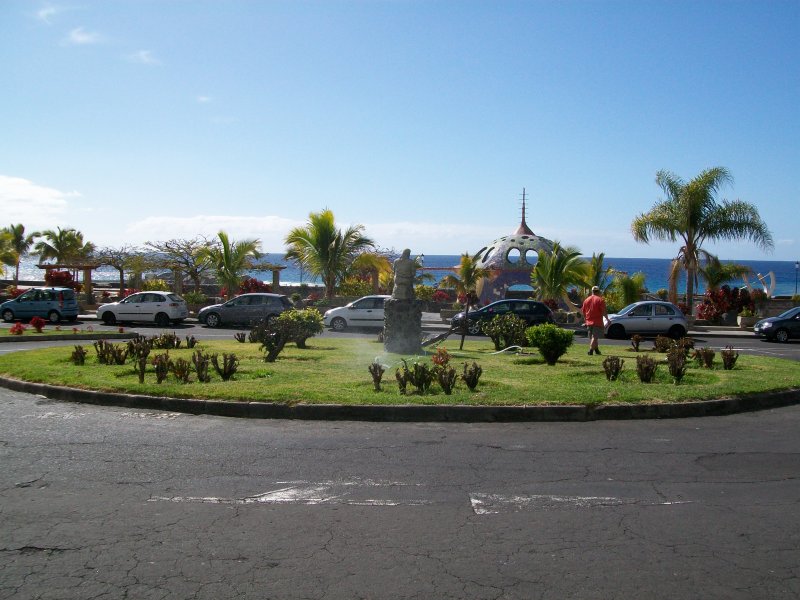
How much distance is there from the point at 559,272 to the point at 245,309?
530 inches

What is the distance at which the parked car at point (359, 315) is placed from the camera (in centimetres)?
2861

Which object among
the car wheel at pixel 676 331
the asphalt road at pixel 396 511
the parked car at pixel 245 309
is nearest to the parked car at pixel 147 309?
the parked car at pixel 245 309

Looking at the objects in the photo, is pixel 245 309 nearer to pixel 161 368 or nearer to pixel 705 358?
pixel 161 368

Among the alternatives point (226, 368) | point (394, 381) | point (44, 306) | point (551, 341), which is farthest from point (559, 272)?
point (226, 368)

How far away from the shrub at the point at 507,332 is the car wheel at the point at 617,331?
9.45 m

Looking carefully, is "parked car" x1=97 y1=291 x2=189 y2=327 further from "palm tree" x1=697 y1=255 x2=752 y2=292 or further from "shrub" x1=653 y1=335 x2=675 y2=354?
"palm tree" x1=697 y1=255 x2=752 y2=292

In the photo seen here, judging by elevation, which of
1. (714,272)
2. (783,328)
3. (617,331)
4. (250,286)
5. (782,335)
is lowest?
(782,335)

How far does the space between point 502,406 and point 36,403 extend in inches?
249

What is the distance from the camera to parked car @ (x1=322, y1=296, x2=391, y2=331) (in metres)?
28.6

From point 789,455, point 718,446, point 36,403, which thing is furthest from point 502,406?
point 36,403

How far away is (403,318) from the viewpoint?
57.2ft

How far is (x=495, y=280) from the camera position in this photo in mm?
41375

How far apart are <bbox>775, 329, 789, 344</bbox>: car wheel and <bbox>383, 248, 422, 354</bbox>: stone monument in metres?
15.6

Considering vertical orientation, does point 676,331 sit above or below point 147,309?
Answer: below
